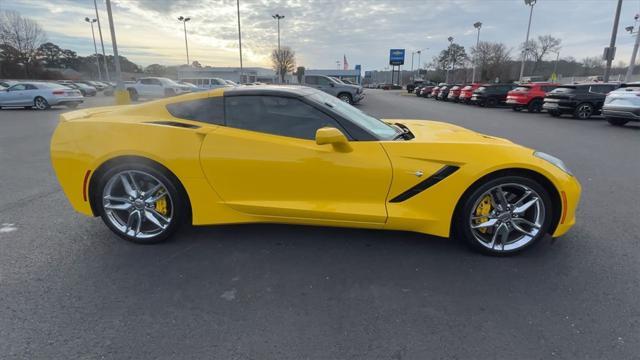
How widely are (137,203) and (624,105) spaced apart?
13.7 meters

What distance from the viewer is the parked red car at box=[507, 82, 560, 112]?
683 inches

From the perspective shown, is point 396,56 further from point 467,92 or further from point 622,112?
point 622,112

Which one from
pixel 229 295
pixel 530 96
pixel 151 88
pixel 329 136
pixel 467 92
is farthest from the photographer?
pixel 467 92

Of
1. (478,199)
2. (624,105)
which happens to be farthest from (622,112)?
(478,199)

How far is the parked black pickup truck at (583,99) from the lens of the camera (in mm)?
13914

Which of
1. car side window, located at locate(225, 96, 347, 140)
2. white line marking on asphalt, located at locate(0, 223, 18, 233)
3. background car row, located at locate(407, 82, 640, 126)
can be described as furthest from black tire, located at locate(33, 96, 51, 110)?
background car row, located at locate(407, 82, 640, 126)

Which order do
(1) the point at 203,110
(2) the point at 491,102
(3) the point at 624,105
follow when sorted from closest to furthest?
(1) the point at 203,110 → (3) the point at 624,105 → (2) the point at 491,102

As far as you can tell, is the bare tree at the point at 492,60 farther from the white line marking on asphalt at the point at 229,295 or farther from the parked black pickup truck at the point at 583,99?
the white line marking on asphalt at the point at 229,295

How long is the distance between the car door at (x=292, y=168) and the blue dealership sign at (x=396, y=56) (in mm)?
69504

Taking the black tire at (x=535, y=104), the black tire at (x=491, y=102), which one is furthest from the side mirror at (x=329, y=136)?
the black tire at (x=491, y=102)

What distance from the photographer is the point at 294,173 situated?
2.76 m

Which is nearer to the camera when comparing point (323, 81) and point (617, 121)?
point (617, 121)

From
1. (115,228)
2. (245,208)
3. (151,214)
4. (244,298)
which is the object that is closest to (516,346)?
(244,298)

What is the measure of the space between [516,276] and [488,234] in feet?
1.40
